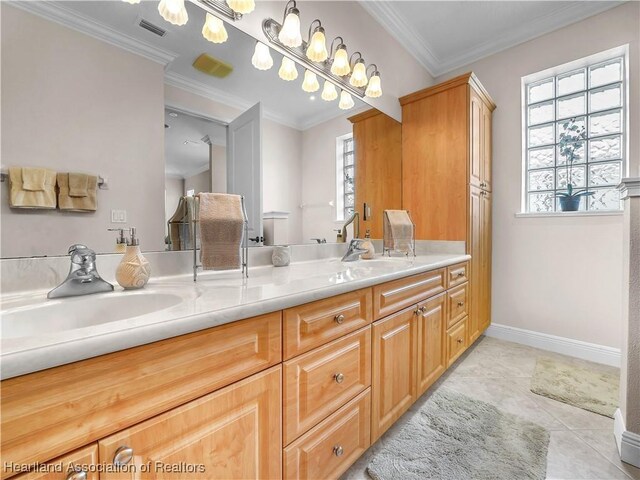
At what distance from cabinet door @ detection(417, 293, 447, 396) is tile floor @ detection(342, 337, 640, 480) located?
0.18 meters

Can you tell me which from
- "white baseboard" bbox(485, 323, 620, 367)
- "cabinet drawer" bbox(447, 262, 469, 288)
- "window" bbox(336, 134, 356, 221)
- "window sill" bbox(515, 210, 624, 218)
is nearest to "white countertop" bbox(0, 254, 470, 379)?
"cabinet drawer" bbox(447, 262, 469, 288)

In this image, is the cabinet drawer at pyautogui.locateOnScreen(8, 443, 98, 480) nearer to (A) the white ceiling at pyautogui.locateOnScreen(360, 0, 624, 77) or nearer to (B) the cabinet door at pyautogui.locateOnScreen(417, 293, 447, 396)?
(B) the cabinet door at pyautogui.locateOnScreen(417, 293, 447, 396)

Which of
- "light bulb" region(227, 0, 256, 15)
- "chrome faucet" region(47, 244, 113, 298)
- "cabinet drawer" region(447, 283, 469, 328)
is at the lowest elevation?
"cabinet drawer" region(447, 283, 469, 328)

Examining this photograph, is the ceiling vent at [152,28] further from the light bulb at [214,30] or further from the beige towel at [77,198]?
the beige towel at [77,198]

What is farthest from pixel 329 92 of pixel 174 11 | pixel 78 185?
pixel 78 185

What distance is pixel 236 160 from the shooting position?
137 centimetres

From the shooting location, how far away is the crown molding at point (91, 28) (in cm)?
87

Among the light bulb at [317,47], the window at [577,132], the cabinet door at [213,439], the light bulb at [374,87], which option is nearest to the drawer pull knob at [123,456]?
the cabinet door at [213,439]

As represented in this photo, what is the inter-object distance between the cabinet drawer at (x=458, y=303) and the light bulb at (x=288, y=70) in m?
1.69

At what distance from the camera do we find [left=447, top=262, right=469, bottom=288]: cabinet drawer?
187 centimetres

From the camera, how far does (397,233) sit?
208 centimetres

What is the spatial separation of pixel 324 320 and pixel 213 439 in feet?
1.46

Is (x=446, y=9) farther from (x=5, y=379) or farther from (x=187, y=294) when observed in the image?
(x=5, y=379)

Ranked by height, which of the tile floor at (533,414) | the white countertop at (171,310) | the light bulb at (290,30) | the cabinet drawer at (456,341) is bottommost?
the tile floor at (533,414)
